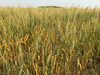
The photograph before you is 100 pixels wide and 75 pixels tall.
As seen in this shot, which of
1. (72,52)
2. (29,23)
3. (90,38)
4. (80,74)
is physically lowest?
(80,74)

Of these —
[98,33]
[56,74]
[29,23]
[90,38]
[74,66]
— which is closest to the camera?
[56,74]

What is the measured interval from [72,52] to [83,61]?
137 mm

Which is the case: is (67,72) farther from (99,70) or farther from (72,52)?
(99,70)

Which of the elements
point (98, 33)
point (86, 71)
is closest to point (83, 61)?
point (86, 71)

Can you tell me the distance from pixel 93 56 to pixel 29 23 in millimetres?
956

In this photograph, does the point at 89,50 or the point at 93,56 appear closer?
the point at 89,50

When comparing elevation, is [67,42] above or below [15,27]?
below

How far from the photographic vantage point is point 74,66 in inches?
32.5

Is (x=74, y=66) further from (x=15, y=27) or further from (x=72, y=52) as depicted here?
(x=15, y=27)

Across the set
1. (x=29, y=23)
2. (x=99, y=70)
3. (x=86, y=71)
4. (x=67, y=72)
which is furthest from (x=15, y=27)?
(x=99, y=70)

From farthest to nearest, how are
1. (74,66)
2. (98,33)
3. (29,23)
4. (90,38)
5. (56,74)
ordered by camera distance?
1. (29,23)
2. (98,33)
3. (90,38)
4. (74,66)
5. (56,74)

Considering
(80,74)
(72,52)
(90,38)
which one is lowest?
(80,74)

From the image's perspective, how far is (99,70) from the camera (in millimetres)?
832

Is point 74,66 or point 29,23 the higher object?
point 29,23
